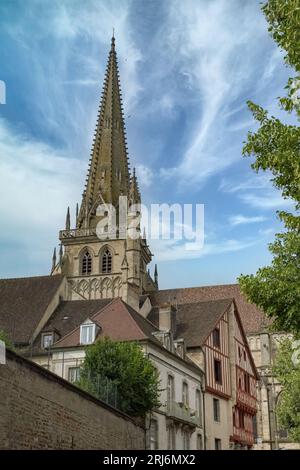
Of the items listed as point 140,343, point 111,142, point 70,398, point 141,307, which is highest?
point 111,142

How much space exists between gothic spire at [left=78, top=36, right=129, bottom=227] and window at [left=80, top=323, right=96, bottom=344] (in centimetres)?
3370

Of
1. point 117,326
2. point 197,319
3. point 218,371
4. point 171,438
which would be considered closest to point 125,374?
point 117,326

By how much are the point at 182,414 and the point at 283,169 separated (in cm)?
1818

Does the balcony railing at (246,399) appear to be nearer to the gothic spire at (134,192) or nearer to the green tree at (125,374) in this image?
the green tree at (125,374)

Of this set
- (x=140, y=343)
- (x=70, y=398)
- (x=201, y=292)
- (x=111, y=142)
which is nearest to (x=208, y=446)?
(x=140, y=343)

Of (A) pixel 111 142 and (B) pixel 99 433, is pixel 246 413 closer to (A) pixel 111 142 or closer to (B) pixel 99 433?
(B) pixel 99 433

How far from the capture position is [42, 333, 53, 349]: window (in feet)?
96.1

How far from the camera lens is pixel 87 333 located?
27.7m

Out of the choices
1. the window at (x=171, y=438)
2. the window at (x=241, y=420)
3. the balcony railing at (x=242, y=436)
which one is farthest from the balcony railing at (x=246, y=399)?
the window at (x=171, y=438)

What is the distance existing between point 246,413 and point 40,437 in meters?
24.3

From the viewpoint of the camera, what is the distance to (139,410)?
2298 cm

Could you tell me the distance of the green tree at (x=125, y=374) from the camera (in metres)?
22.7

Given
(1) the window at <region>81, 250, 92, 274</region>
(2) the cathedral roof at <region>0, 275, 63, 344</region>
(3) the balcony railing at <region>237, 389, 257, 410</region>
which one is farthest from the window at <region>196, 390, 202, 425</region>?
(1) the window at <region>81, 250, 92, 274</region>

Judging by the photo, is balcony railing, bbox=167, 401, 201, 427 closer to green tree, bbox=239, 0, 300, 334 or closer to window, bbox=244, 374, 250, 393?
window, bbox=244, 374, 250, 393
